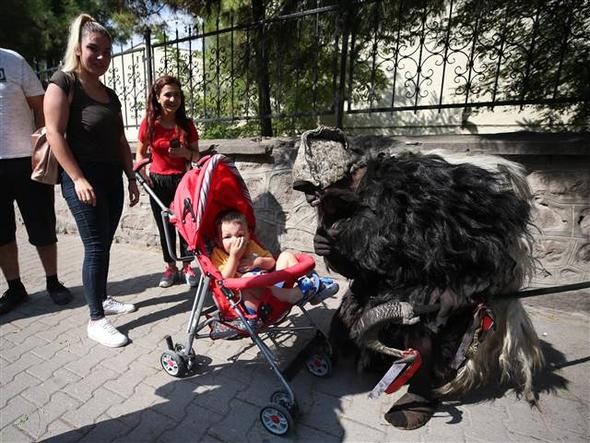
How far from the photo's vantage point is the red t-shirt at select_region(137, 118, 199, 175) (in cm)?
324

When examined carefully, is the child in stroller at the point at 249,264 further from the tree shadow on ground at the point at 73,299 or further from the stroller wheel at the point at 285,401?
the tree shadow on ground at the point at 73,299

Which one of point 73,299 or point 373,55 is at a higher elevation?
point 373,55

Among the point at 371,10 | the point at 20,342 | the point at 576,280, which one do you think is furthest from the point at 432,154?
the point at 20,342

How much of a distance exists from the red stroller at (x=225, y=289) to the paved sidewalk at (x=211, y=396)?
0.12 m

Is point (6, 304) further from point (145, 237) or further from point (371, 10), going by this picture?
point (371, 10)

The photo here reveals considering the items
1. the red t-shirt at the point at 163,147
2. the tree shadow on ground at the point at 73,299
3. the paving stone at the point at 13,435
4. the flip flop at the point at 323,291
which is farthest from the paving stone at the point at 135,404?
the red t-shirt at the point at 163,147

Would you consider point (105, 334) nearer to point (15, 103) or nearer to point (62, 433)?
point (62, 433)

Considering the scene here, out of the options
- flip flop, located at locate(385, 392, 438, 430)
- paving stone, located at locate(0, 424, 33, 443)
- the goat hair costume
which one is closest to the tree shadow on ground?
paving stone, located at locate(0, 424, 33, 443)

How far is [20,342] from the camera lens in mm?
2691

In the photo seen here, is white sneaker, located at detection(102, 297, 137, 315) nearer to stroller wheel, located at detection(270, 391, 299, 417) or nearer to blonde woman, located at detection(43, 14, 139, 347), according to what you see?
blonde woman, located at detection(43, 14, 139, 347)

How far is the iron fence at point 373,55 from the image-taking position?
316cm

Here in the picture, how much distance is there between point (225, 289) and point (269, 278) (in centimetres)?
33

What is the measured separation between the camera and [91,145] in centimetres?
249

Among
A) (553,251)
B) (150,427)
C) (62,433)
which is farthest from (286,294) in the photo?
(553,251)
